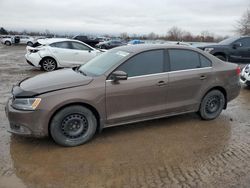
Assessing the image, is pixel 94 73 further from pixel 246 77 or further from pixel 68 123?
pixel 246 77

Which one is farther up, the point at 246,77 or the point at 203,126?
the point at 246,77

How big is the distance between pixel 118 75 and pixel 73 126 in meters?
1.08

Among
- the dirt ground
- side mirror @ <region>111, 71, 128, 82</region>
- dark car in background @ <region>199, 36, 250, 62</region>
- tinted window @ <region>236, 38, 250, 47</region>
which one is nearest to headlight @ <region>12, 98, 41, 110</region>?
the dirt ground

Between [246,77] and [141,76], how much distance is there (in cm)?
518

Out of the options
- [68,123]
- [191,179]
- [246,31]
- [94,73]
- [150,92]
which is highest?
[246,31]

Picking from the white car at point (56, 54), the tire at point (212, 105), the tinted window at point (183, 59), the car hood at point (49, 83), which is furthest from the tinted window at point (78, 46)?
the tire at point (212, 105)

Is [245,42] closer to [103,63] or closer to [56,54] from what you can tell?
[56,54]

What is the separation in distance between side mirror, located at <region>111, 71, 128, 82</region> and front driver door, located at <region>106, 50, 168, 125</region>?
0.23ft

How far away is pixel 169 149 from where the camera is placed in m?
4.34

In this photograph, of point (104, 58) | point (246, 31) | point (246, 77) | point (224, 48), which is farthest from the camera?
point (246, 31)

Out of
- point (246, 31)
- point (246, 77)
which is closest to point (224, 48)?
point (246, 77)

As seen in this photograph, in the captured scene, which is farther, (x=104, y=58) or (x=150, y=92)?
(x=104, y=58)

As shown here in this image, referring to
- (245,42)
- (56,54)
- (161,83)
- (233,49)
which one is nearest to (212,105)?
(161,83)

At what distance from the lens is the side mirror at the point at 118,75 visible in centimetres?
452
